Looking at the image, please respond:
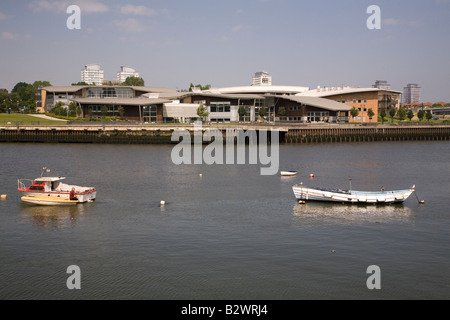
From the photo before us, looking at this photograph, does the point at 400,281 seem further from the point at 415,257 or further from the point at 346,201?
the point at 346,201

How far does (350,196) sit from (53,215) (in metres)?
26.0

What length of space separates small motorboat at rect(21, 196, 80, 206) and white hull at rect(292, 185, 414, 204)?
20.7m

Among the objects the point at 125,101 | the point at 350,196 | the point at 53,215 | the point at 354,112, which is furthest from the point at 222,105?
the point at 53,215

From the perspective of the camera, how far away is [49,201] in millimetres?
43438

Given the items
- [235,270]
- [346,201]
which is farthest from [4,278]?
[346,201]

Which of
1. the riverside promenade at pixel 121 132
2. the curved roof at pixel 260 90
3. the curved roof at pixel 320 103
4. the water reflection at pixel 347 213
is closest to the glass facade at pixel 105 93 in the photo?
the curved roof at pixel 260 90

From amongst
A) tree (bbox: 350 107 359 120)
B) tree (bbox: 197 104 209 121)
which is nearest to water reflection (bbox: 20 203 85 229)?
tree (bbox: 197 104 209 121)

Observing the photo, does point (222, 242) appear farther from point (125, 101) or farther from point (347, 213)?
point (125, 101)

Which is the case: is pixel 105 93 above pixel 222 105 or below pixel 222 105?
above

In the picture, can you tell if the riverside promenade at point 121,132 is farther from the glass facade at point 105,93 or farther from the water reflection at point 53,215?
the water reflection at point 53,215

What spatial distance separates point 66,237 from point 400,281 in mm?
21790

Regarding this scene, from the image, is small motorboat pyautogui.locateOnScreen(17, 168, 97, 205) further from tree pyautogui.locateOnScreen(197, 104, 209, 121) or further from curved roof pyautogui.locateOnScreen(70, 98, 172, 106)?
curved roof pyautogui.locateOnScreen(70, 98, 172, 106)

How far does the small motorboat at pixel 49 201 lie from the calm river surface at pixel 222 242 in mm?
843

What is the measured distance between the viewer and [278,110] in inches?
5482
